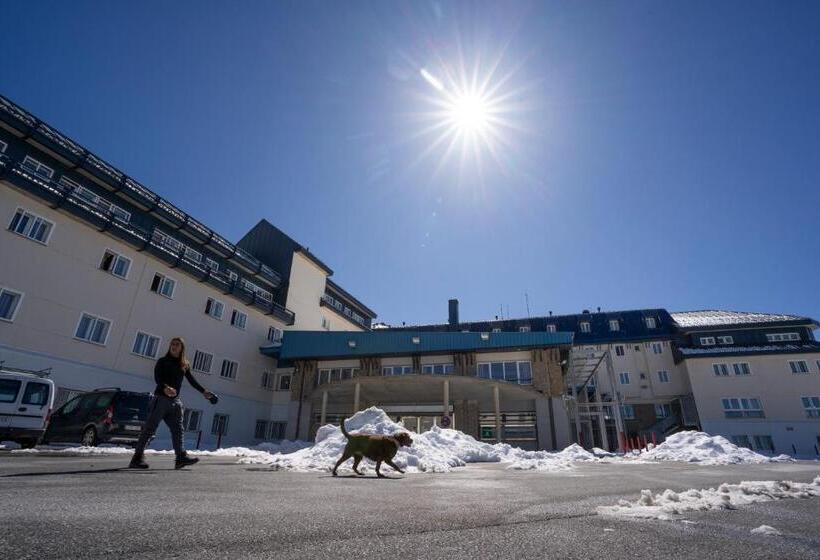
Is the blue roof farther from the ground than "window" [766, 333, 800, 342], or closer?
closer

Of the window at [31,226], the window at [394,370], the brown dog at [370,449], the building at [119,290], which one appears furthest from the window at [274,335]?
the brown dog at [370,449]

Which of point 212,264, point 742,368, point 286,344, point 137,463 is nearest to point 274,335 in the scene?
point 286,344

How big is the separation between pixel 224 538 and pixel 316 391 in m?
24.0

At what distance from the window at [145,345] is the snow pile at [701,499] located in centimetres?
2480

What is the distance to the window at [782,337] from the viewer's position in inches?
1331

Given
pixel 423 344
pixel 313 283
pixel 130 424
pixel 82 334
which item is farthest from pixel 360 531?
pixel 313 283

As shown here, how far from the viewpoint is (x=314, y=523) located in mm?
2568

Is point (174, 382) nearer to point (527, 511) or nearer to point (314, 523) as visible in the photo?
point (314, 523)

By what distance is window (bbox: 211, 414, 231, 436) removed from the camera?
84.3ft

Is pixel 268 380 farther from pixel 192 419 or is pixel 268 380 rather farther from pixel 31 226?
pixel 31 226

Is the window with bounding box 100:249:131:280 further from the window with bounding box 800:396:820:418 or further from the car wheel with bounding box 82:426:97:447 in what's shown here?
the window with bounding box 800:396:820:418

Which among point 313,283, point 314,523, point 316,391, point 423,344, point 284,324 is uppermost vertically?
point 313,283

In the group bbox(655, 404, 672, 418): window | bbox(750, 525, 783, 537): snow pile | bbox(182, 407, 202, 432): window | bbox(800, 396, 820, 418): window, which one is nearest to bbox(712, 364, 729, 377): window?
bbox(800, 396, 820, 418): window

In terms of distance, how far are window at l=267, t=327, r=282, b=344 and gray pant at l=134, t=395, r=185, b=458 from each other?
26578mm
